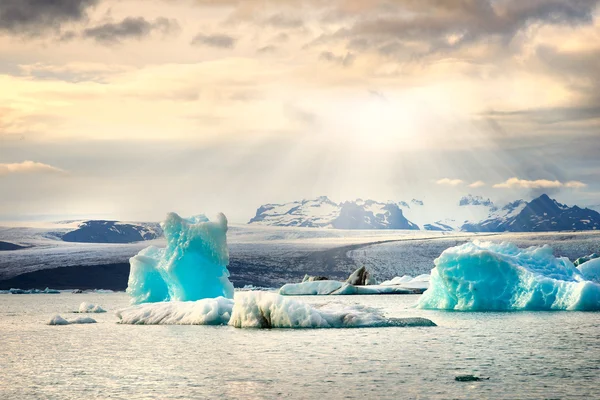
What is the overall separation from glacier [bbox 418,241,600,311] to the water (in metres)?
4.50

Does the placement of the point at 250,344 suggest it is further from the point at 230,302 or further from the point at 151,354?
the point at 230,302

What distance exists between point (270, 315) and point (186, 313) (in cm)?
289

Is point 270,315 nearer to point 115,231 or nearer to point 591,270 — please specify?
point 591,270

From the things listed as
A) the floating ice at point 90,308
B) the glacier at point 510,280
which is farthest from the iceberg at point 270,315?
the floating ice at point 90,308

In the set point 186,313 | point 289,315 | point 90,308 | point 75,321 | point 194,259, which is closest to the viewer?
point 289,315

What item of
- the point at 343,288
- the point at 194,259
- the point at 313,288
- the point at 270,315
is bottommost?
the point at 313,288

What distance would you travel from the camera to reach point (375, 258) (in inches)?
3115

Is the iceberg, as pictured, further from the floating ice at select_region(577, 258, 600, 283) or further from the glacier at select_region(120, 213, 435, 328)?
the floating ice at select_region(577, 258, 600, 283)

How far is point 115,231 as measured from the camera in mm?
122750

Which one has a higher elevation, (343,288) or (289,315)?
(289,315)

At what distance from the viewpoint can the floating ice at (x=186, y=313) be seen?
70.2 ft

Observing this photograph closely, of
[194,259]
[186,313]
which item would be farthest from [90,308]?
[186,313]

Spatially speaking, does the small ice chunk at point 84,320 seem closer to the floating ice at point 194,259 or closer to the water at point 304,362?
the water at point 304,362

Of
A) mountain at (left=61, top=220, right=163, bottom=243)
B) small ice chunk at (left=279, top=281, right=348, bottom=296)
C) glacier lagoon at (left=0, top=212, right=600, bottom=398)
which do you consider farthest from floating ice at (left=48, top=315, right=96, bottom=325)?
mountain at (left=61, top=220, right=163, bottom=243)
